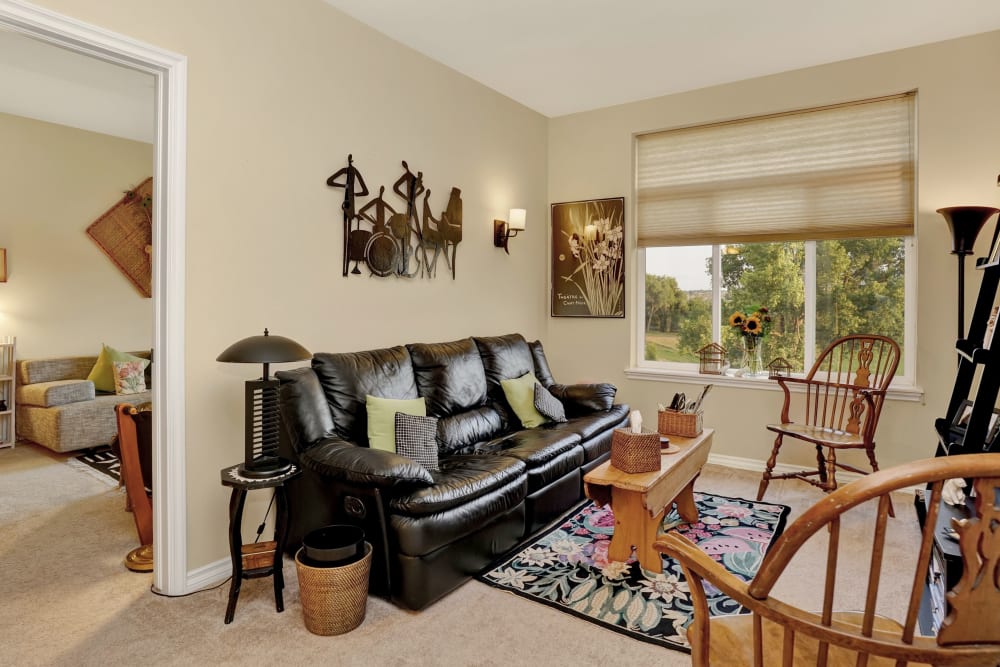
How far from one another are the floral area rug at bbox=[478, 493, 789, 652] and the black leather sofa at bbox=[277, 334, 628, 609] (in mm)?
158

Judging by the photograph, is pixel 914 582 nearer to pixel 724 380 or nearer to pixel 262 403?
pixel 262 403

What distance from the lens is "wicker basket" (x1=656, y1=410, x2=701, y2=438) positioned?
135 inches

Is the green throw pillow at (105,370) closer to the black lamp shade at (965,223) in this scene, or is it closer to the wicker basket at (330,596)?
the wicker basket at (330,596)

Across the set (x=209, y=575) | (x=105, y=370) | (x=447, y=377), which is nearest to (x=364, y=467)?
(x=209, y=575)

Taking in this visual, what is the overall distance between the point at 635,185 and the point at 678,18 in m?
1.66

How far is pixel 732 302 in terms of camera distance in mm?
4715

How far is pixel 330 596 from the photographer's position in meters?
2.29

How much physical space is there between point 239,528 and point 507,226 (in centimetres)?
317

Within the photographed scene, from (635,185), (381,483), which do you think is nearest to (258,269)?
(381,483)

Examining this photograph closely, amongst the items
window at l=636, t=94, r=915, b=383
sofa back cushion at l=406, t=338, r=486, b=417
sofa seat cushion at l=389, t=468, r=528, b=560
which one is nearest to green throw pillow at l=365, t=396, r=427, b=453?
sofa back cushion at l=406, t=338, r=486, b=417

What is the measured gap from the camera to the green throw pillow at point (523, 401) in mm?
4004

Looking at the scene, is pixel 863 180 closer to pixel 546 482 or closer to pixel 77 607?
pixel 546 482

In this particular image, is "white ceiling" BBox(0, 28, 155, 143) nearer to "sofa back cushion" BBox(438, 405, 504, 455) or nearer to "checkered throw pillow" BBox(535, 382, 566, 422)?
"sofa back cushion" BBox(438, 405, 504, 455)

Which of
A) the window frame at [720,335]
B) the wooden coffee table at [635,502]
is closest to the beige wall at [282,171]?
the window frame at [720,335]
